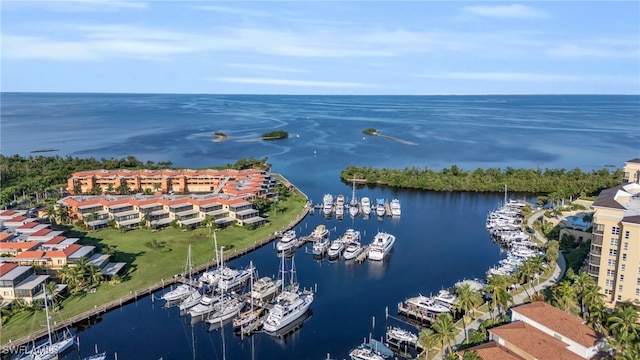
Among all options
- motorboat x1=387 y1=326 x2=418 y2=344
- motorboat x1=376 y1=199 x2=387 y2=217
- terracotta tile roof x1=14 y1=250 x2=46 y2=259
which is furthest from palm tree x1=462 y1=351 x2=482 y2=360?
motorboat x1=376 y1=199 x2=387 y2=217

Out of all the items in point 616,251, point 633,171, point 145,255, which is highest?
point 633,171

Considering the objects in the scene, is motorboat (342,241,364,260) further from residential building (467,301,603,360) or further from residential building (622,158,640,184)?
residential building (622,158,640,184)

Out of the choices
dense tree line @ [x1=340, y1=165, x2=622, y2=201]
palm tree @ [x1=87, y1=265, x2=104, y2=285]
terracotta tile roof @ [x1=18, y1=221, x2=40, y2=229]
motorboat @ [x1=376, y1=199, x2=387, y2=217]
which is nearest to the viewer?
palm tree @ [x1=87, y1=265, x2=104, y2=285]

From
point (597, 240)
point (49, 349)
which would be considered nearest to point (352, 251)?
point (597, 240)

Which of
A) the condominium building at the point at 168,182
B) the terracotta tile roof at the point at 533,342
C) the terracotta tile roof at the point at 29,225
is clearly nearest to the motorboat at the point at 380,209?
the condominium building at the point at 168,182

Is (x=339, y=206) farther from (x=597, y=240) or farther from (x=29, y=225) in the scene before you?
(x=29, y=225)

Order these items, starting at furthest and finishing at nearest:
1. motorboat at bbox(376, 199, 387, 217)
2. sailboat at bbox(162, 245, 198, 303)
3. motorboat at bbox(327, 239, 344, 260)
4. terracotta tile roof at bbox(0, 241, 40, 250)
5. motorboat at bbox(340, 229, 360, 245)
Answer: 1. motorboat at bbox(376, 199, 387, 217)
2. motorboat at bbox(340, 229, 360, 245)
3. motorboat at bbox(327, 239, 344, 260)
4. terracotta tile roof at bbox(0, 241, 40, 250)
5. sailboat at bbox(162, 245, 198, 303)
